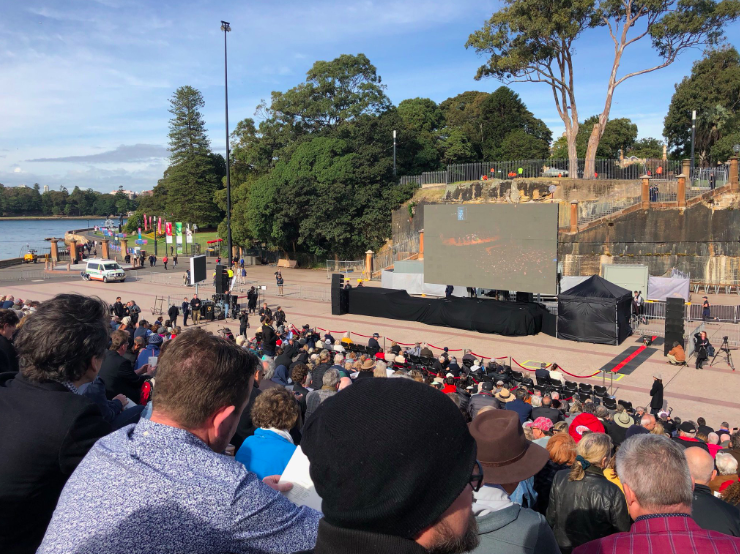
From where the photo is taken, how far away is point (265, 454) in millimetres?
3045

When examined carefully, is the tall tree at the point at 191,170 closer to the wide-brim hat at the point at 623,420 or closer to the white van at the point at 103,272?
the white van at the point at 103,272

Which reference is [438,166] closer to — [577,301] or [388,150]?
[388,150]

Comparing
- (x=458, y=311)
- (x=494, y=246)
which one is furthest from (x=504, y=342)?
(x=494, y=246)

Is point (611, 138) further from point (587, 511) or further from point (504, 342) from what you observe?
point (587, 511)

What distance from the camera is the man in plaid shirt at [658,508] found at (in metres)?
2.36

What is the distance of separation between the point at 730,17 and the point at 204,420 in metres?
41.1

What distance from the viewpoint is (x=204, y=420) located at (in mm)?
1941

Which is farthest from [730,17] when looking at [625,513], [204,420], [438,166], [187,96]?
Answer: [187,96]

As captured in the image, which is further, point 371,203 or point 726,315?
point 371,203

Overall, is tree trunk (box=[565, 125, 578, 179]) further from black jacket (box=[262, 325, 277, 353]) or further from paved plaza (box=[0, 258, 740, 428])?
black jacket (box=[262, 325, 277, 353])

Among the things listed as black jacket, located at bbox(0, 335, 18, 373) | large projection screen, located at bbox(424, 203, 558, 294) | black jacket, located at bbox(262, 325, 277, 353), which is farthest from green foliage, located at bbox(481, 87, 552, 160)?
black jacket, located at bbox(0, 335, 18, 373)

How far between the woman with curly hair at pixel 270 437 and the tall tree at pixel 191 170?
6889 centimetres

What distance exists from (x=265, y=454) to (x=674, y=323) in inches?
722

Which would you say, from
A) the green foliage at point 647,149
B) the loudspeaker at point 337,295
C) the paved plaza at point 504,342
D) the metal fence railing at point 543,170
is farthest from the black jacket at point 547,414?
the green foliage at point 647,149
